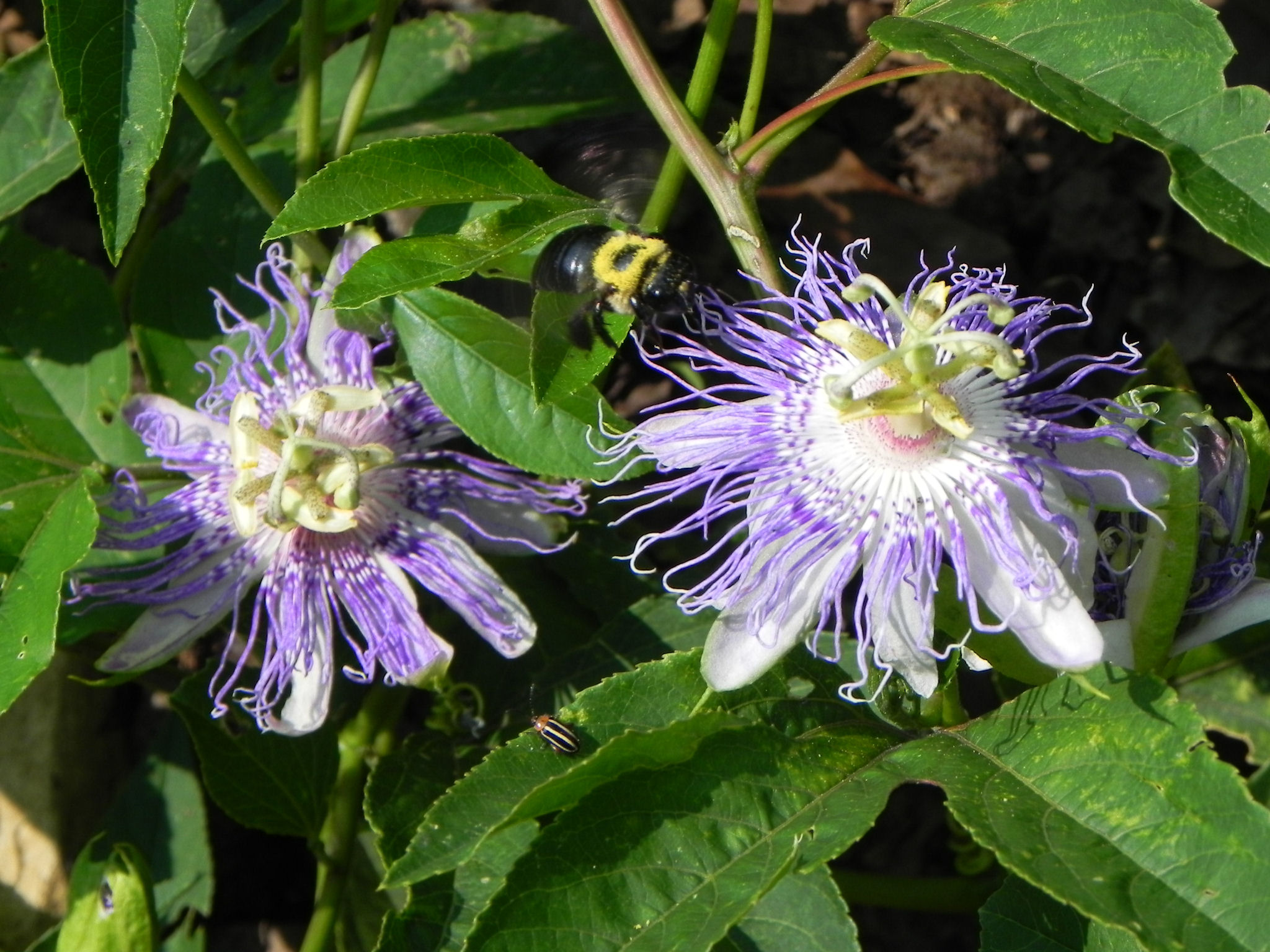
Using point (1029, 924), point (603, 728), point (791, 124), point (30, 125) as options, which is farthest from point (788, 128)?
point (30, 125)

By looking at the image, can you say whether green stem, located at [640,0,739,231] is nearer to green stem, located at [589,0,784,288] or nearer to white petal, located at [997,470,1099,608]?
green stem, located at [589,0,784,288]

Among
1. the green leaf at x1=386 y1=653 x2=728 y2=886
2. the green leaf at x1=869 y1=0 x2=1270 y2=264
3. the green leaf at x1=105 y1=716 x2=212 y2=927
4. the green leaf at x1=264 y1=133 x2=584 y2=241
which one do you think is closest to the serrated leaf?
the green leaf at x1=386 y1=653 x2=728 y2=886

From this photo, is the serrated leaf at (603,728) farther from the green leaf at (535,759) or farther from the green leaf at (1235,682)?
the green leaf at (1235,682)

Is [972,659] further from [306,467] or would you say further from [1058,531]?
[306,467]

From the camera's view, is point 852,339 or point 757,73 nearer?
point 852,339

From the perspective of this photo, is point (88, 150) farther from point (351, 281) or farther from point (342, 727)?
point (342, 727)

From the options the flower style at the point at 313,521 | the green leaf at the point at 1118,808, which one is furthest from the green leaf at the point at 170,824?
the green leaf at the point at 1118,808
